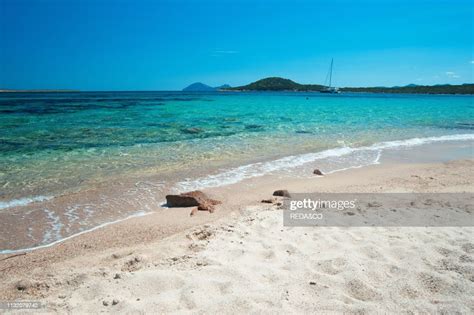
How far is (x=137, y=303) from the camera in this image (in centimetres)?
287

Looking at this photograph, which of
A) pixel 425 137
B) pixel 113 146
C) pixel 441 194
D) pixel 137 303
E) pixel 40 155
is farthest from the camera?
pixel 425 137

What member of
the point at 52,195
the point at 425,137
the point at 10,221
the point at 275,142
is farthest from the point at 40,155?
the point at 425,137

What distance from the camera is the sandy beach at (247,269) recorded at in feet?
9.45

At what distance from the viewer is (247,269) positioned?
134 inches

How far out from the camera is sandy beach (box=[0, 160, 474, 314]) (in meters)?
2.88

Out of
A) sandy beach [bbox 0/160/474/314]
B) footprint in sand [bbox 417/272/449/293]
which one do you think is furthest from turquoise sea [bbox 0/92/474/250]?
footprint in sand [bbox 417/272/449/293]

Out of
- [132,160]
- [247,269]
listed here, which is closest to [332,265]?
[247,269]

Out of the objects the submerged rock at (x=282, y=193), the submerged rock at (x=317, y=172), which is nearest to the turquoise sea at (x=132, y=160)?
the submerged rock at (x=317, y=172)

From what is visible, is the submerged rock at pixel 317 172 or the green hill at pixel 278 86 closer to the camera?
the submerged rock at pixel 317 172

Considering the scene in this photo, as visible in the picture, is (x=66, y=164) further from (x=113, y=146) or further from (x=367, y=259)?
(x=367, y=259)

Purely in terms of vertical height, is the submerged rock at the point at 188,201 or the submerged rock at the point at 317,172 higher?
the submerged rock at the point at 317,172

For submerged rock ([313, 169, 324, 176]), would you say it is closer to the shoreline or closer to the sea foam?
the shoreline

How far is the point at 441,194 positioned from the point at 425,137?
11462 mm

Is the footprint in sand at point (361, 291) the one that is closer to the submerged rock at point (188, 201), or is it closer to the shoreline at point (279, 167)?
the submerged rock at point (188, 201)
